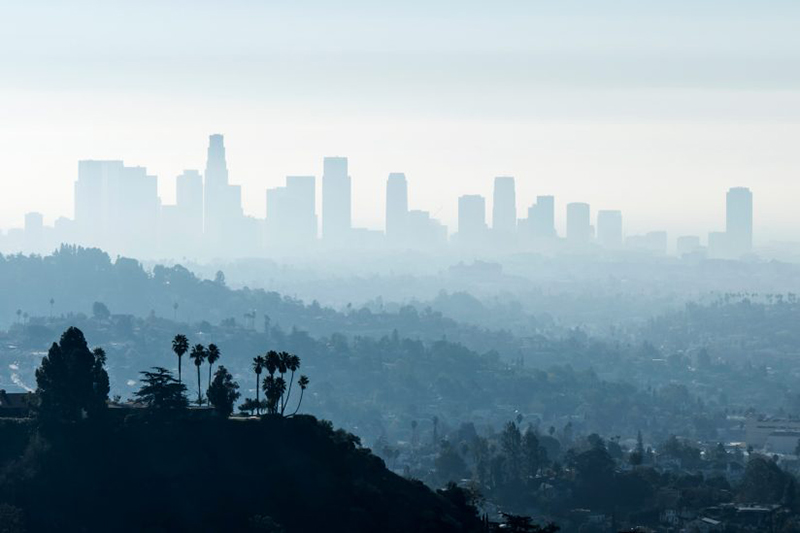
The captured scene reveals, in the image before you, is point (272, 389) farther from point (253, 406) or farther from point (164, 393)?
point (164, 393)

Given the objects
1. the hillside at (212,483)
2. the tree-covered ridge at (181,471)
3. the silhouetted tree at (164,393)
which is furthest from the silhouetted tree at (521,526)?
the silhouetted tree at (164,393)

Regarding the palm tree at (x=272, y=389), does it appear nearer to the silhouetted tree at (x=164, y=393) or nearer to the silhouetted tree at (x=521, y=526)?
the silhouetted tree at (x=164, y=393)

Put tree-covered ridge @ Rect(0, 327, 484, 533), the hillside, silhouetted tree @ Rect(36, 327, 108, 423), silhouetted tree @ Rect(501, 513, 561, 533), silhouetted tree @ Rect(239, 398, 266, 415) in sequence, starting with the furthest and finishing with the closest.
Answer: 1. silhouetted tree @ Rect(239, 398, 266, 415)
2. silhouetted tree @ Rect(36, 327, 108, 423)
3. tree-covered ridge @ Rect(0, 327, 484, 533)
4. the hillside
5. silhouetted tree @ Rect(501, 513, 561, 533)

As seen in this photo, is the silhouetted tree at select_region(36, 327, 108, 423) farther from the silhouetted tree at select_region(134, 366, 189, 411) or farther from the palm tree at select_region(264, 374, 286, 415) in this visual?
the palm tree at select_region(264, 374, 286, 415)

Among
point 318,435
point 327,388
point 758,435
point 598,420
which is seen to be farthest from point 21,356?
point 318,435

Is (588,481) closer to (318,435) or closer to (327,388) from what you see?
(318,435)

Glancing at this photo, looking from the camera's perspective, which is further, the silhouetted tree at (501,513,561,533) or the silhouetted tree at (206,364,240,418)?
the silhouetted tree at (206,364,240,418)

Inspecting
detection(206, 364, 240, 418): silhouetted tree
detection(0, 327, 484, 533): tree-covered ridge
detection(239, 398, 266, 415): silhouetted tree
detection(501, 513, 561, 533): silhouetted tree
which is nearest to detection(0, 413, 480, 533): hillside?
detection(0, 327, 484, 533): tree-covered ridge

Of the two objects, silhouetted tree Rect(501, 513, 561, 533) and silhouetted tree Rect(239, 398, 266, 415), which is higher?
silhouetted tree Rect(239, 398, 266, 415)

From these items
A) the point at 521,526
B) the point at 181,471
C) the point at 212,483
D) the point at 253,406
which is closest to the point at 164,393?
the point at 181,471
